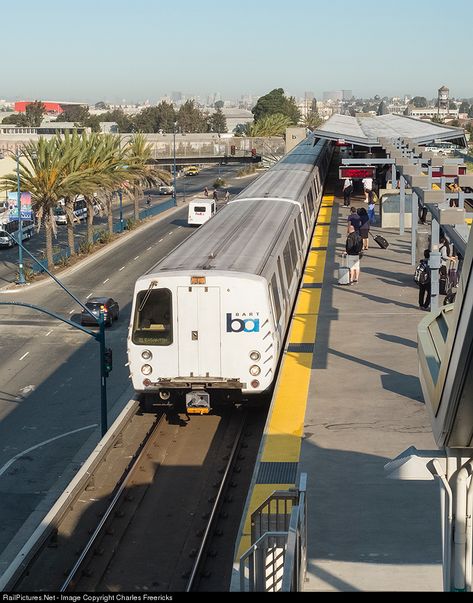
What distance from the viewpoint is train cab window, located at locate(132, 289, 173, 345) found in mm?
17094

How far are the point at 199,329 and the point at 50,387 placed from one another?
16773mm

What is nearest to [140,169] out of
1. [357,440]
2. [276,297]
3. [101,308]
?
[101,308]

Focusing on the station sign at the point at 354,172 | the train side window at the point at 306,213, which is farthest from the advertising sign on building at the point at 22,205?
the train side window at the point at 306,213

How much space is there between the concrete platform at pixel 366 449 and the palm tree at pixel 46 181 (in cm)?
3077

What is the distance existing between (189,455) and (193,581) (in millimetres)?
4480

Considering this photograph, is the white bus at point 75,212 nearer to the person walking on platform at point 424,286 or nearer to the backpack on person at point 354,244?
the backpack on person at point 354,244

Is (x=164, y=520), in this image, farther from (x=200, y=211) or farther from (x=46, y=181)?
(x=200, y=211)

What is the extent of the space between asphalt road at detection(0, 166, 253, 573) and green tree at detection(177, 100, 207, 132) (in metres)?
108

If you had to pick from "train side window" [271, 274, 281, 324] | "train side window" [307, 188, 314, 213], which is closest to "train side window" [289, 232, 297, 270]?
"train side window" [271, 274, 281, 324]

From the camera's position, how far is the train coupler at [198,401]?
55.8 feet

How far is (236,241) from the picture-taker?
1981cm

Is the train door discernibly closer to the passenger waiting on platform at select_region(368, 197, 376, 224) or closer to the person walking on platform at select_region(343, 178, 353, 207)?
the passenger waiting on platform at select_region(368, 197, 376, 224)

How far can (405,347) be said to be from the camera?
65.0ft
